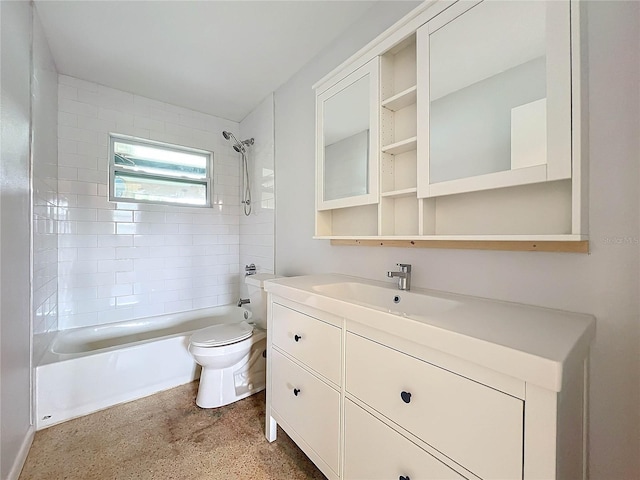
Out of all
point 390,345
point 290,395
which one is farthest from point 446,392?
point 290,395

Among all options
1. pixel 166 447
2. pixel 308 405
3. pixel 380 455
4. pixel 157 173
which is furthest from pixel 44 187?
pixel 380 455

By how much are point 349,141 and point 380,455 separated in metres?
1.44

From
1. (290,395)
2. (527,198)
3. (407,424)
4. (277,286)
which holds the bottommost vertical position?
(290,395)

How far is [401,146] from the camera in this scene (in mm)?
1270

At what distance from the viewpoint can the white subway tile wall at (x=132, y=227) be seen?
7.16 feet

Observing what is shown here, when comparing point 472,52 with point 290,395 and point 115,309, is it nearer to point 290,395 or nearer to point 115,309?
point 290,395

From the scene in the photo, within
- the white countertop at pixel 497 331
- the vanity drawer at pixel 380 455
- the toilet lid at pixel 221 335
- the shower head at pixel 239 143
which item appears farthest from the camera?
the shower head at pixel 239 143

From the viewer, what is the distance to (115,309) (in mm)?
2357

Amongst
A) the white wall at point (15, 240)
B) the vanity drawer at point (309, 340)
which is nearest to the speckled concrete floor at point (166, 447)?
the white wall at point (15, 240)

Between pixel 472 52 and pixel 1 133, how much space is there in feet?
6.32

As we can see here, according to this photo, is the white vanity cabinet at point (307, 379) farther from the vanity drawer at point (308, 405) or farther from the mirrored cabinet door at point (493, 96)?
the mirrored cabinet door at point (493, 96)

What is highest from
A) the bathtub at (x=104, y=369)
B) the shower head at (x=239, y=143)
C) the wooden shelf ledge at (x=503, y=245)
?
the shower head at (x=239, y=143)

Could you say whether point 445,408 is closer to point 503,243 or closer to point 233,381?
point 503,243

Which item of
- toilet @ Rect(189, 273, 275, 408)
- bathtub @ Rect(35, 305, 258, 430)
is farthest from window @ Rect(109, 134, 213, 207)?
toilet @ Rect(189, 273, 275, 408)
